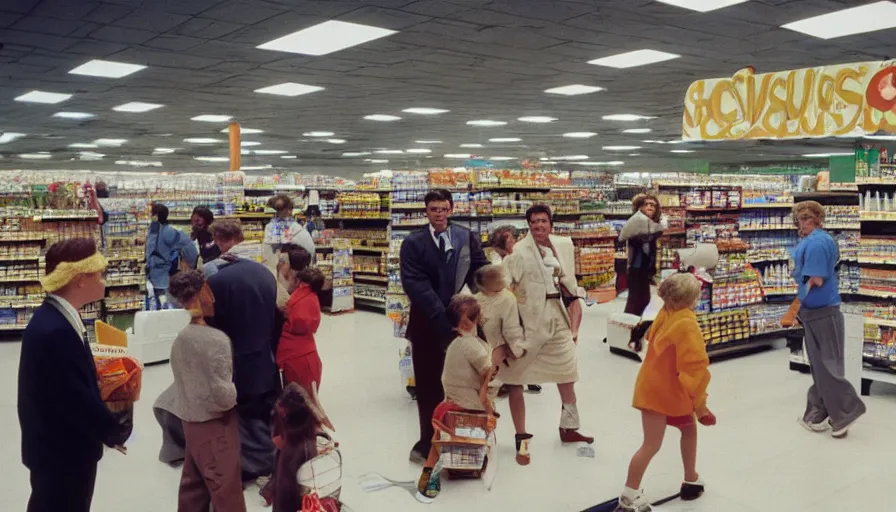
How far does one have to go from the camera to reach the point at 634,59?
8844 mm

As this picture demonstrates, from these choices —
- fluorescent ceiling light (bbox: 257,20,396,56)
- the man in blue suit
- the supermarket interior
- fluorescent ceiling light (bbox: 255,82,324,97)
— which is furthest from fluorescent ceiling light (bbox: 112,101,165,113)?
the man in blue suit

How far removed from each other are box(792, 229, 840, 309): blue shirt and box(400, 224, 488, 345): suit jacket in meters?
2.47

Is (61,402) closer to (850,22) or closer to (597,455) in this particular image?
(597,455)

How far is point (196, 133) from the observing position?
1688 cm

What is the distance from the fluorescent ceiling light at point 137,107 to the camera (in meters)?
12.3

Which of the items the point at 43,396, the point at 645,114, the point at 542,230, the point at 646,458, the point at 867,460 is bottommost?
the point at 867,460

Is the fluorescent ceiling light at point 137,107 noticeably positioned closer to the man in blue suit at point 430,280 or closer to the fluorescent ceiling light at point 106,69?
the fluorescent ceiling light at point 106,69

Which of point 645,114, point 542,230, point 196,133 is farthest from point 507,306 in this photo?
point 196,133

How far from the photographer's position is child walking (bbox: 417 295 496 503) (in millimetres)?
3951

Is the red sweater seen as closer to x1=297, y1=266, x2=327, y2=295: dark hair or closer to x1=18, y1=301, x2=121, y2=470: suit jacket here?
x1=297, y1=266, x2=327, y2=295: dark hair

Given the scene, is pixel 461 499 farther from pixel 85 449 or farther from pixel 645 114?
pixel 645 114

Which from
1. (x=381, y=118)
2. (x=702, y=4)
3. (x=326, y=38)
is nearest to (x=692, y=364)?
(x=702, y=4)

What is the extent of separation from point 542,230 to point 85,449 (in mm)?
3136

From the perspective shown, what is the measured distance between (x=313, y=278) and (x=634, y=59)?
611 cm
